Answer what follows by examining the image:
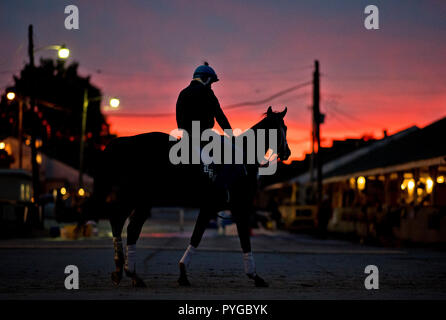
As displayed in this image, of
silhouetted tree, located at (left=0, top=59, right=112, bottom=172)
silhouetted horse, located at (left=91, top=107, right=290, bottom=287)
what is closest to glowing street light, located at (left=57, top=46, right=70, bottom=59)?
silhouetted horse, located at (left=91, top=107, right=290, bottom=287)

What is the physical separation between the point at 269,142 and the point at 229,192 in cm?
101

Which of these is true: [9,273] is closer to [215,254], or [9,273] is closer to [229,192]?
[229,192]

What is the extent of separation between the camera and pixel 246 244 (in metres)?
11.0

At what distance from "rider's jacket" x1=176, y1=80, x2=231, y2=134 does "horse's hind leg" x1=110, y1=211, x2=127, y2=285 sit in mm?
1623

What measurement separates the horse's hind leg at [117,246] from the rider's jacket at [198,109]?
5.33ft

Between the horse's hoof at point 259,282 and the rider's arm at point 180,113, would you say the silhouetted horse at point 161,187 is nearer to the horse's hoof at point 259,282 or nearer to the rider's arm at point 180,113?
the horse's hoof at point 259,282

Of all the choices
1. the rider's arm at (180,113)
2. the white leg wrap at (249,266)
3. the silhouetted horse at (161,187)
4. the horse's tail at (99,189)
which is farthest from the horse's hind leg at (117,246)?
the white leg wrap at (249,266)

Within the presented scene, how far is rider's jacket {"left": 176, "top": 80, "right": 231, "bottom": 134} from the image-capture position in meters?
10.8

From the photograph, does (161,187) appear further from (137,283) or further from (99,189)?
(137,283)

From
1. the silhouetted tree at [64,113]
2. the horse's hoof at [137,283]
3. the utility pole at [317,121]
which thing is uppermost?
the silhouetted tree at [64,113]

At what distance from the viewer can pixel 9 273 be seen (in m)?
12.8

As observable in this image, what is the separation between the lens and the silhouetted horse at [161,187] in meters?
10.8

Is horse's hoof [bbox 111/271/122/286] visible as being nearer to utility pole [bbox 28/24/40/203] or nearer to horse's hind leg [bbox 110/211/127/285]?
horse's hind leg [bbox 110/211/127/285]
